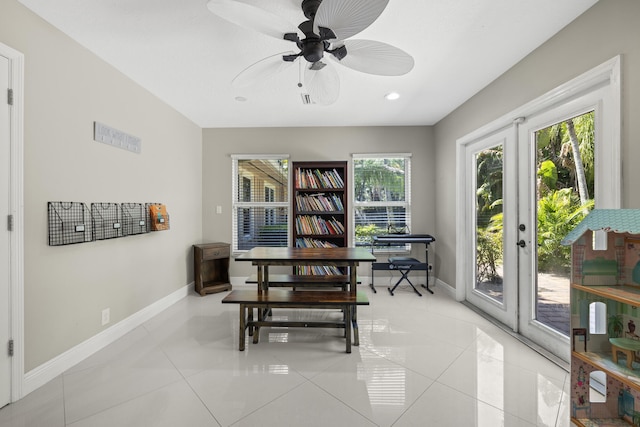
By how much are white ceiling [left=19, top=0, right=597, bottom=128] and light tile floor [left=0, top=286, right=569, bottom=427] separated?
2.23 metres

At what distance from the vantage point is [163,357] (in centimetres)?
222

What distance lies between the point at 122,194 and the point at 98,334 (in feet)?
4.22

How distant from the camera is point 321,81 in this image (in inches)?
77.0

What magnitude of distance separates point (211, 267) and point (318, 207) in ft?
6.37

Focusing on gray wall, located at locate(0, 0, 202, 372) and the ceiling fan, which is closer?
the ceiling fan

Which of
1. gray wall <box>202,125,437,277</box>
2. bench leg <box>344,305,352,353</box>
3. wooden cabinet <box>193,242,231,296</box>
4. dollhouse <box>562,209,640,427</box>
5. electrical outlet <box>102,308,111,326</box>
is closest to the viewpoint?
dollhouse <box>562,209,640,427</box>

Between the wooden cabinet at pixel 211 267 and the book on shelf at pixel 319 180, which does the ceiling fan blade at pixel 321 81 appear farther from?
the wooden cabinet at pixel 211 267

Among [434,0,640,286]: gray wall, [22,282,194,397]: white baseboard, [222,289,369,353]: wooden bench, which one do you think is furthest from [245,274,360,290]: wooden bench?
[434,0,640,286]: gray wall

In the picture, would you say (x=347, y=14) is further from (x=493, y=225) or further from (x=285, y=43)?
(x=493, y=225)

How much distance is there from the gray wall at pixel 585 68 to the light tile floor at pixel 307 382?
55.5 inches

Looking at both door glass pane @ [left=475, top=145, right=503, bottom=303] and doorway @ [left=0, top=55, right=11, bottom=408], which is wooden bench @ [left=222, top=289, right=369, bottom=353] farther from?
door glass pane @ [left=475, top=145, right=503, bottom=303]

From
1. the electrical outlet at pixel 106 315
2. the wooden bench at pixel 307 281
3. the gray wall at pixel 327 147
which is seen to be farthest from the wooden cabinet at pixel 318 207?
the electrical outlet at pixel 106 315

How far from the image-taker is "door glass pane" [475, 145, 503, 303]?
2.95 m

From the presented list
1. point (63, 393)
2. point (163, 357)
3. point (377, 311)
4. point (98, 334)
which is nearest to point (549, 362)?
point (377, 311)
